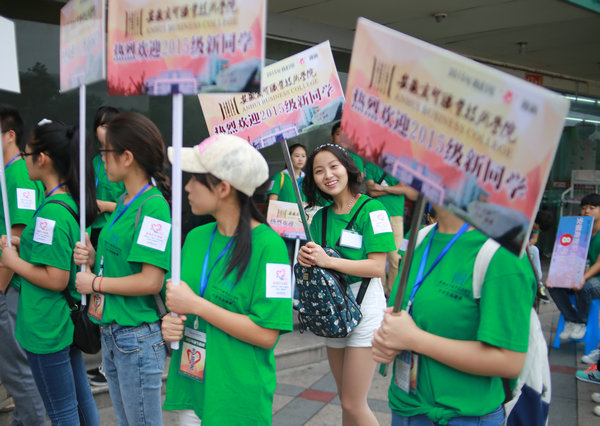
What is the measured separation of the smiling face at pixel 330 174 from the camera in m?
3.30

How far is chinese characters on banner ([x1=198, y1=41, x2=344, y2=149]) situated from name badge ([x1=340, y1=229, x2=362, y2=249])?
652mm

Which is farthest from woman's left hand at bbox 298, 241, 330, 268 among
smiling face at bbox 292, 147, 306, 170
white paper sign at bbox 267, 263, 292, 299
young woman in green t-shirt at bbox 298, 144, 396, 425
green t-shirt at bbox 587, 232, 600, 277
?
green t-shirt at bbox 587, 232, 600, 277

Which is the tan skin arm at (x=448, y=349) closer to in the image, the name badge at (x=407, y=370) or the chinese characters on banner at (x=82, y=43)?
the name badge at (x=407, y=370)

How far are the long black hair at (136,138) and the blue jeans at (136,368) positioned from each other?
2.52 feet

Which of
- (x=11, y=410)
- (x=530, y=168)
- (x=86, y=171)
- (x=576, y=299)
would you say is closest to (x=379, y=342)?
(x=530, y=168)

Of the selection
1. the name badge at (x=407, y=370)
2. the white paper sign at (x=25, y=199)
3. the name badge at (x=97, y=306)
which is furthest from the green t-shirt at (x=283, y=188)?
the name badge at (x=407, y=370)

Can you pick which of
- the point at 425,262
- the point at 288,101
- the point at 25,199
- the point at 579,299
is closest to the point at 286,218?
the point at 288,101

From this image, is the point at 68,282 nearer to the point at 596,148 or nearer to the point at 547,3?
the point at 547,3

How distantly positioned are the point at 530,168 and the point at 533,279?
20.2 inches

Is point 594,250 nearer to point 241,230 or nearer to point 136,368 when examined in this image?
point 241,230

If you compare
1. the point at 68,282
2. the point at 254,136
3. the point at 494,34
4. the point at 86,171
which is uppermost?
the point at 494,34

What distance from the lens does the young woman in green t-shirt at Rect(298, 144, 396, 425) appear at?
3.13m

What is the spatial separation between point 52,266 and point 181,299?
3.50 feet

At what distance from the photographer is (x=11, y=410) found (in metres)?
3.92
